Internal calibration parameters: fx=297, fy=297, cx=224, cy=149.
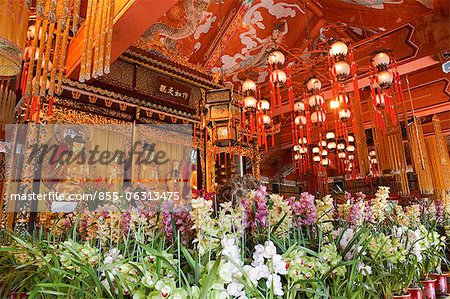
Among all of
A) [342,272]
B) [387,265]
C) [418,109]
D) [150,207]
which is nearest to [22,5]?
[150,207]

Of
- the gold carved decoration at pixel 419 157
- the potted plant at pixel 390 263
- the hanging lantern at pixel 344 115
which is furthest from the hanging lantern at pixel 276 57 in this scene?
the gold carved decoration at pixel 419 157

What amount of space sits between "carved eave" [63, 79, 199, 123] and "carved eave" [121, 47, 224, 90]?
0.66 metres

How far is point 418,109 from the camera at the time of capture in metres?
6.93

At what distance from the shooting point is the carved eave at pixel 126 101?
4480 mm

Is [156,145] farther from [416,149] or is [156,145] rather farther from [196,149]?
[416,149]

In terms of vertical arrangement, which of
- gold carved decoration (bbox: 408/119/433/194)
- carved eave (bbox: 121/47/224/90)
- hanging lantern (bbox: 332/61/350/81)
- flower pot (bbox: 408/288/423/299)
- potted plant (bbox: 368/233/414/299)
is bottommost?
flower pot (bbox: 408/288/423/299)

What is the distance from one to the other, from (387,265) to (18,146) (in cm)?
515

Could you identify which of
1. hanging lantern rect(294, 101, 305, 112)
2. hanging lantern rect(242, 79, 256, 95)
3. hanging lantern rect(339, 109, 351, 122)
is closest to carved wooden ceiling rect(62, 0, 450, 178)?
hanging lantern rect(294, 101, 305, 112)

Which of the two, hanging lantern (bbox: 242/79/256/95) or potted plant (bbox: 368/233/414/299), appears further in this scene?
hanging lantern (bbox: 242/79/256/95)

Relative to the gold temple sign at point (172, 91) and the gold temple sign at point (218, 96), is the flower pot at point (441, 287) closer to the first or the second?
the gold temple sign at point (218, 96)

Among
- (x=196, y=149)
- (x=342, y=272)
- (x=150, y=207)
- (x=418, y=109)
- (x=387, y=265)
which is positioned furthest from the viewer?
(x=418, y=109)

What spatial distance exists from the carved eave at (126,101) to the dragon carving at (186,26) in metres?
1.22

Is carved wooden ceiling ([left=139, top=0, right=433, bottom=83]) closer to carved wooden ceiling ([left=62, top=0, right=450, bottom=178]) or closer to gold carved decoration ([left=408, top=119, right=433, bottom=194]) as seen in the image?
carved wooden ceiling ([left=62, top=0, right=450, bottom=178])

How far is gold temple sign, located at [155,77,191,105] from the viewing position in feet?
18.5
